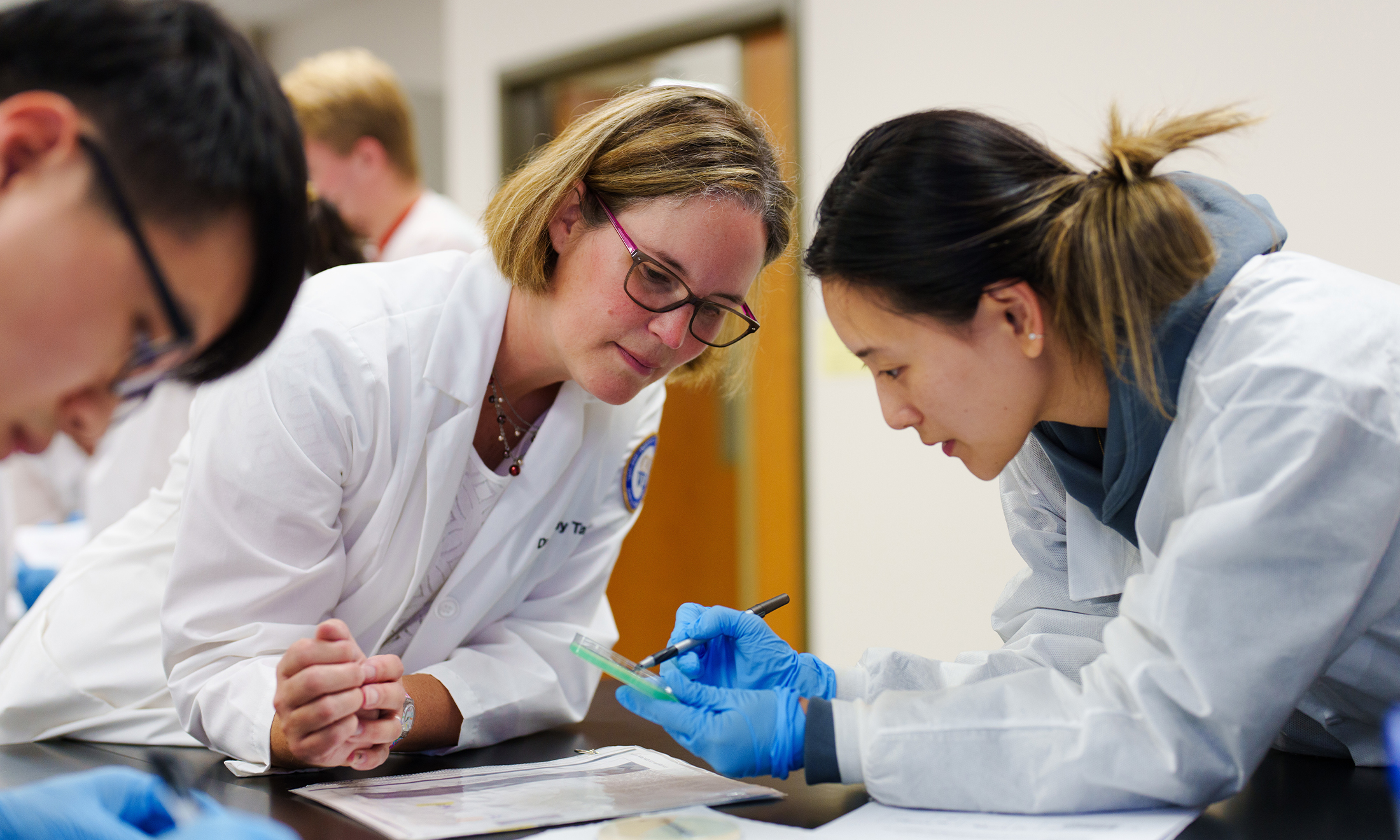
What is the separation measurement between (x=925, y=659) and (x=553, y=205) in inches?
28.1

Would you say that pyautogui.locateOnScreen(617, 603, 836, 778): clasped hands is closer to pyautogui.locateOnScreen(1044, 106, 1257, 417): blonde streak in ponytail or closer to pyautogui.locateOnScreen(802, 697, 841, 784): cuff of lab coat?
pyautogui.locateOnScreen(802, 697, 841, 784): cuff of lab coat

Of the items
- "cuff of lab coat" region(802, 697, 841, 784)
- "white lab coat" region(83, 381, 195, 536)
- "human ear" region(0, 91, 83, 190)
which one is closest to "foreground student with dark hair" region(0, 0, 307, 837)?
"human ear" region(0, 91, 83, 190)

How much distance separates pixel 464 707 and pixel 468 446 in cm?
31

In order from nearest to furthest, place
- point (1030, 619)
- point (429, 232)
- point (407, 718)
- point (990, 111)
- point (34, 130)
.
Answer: point (34, 130)
point (407, 718)
point (1030, 619)
point (990, 111)
point (429, 232)

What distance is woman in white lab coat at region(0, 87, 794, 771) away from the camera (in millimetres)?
1134

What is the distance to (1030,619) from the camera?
1.27 meters

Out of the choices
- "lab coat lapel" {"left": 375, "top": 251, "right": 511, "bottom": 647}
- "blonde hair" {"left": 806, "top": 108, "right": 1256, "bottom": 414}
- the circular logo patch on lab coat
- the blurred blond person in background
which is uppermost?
the blurred blond person in background

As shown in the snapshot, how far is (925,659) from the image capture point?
4.08 ft

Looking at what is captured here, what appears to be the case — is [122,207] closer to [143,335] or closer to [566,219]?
[143,335]

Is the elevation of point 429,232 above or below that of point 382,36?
below

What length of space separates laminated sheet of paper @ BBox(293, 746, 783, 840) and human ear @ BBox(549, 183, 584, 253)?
2.06 ft

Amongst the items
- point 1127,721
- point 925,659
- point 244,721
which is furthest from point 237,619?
point 1127,721

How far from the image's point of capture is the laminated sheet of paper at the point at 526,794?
0.89 meters

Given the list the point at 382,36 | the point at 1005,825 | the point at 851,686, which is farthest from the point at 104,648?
the point at 382,36
